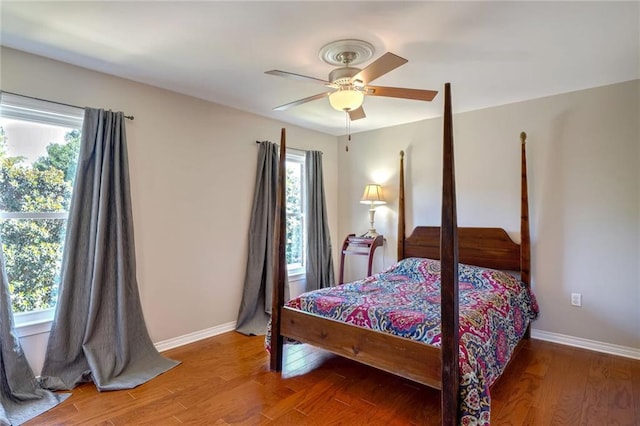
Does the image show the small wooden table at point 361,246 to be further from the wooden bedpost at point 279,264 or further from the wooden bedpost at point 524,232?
the wooden bedpost at point 279,264

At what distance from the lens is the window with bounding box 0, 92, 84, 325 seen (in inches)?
97.5

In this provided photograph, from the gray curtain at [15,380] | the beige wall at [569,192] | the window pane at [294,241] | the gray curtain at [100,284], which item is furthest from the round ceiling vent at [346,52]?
the gray curtain at [15,380]

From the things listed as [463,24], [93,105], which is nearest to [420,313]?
[463,24]

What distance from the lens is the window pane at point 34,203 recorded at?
97.7 inches

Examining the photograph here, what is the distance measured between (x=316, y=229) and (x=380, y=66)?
2796 mm

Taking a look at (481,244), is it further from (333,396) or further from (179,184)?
(179,184)

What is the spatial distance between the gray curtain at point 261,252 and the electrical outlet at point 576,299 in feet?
9.75

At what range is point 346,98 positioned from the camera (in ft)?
7.57

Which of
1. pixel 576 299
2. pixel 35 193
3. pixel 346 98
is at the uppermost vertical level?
pixel 346 98

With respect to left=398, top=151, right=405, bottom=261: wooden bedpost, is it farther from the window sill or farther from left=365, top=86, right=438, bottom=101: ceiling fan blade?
the window sill

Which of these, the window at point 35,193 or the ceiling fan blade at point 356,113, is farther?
the ceiling fan blade at point 356,113

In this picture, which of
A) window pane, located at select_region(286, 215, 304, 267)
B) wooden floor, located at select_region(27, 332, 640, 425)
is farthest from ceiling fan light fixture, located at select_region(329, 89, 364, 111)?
window pane, located at select_region(286, 215, 304, 267)

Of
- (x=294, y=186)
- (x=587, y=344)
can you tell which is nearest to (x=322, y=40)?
(x=294, y=186)

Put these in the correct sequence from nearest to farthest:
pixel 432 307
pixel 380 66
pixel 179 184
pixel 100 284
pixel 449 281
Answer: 1. pixel 449 281
2. pixel 380 66
3. pixel 432 307
4. pixel 100 284
5. pixel 179 184
